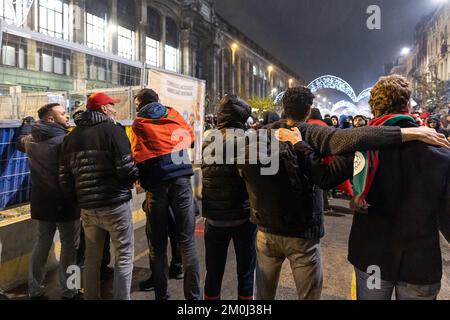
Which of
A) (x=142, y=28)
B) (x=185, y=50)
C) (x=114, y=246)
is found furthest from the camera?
(x=185, y=50)

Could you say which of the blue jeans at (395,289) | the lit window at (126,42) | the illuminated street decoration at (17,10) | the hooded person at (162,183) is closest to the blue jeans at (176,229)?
the hooded person at (162,183)

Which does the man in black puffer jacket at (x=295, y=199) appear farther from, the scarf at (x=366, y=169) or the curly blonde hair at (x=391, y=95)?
the curly blonde hair at (x=391, y=95)

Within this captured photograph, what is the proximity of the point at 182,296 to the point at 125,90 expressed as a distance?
4.18 metres

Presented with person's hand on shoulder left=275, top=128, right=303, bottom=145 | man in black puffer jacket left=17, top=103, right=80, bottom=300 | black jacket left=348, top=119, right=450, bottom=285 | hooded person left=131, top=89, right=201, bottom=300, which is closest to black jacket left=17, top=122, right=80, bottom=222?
man in black puffer jacket left=17, top=103, right=80, bottom=300

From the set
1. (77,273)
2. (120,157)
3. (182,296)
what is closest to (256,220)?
(120,157)

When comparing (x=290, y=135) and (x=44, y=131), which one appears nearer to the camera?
(x=290, y=135)

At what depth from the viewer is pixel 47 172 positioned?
354 cm

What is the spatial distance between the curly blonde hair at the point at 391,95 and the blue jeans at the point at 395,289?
97cm

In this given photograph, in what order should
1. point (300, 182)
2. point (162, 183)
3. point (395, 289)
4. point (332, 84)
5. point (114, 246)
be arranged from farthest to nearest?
point (332, 84)
point (162, 183)
point (114, 246)
point (300, 182)
point (395, 289)

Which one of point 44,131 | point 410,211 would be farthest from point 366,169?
point 44,131

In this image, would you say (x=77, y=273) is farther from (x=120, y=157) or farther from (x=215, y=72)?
(x=215, y=72)

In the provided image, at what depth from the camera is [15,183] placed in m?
4.22

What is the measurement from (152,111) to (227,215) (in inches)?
49.6

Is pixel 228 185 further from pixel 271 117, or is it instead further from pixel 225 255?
pixel 271 117
